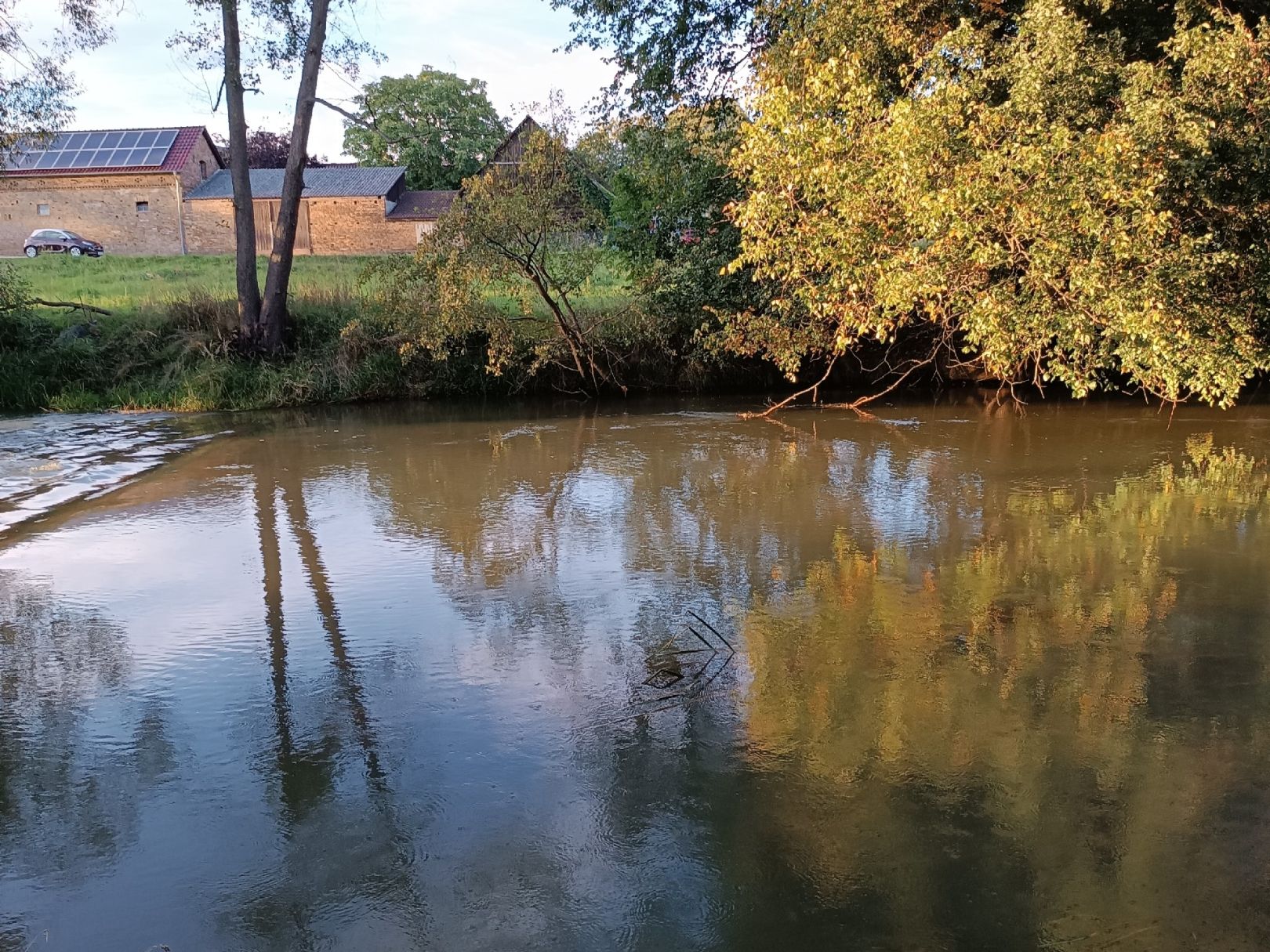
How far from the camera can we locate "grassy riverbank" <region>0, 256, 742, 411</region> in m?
16.2

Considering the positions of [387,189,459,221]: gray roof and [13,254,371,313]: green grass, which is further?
[387,189,459,221]: gray roof

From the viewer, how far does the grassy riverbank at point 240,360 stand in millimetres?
16250

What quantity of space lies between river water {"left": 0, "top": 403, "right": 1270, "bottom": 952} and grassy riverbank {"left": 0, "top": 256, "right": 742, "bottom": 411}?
265 inches

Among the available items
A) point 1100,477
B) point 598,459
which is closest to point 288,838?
point 598,459

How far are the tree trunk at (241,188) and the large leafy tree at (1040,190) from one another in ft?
28.8

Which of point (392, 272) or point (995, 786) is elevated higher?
point (392, 272)

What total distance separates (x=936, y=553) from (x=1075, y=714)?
282 centimetres

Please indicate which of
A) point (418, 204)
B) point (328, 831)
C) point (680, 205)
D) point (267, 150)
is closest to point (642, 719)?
point (328, 831)

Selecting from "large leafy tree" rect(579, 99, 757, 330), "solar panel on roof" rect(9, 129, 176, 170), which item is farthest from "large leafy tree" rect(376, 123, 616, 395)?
"solar panel on roof" rect(9, 129, 176, 170)

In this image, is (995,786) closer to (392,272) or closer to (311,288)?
(392,272)

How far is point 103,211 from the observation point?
125ft

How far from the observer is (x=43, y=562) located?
775 cm

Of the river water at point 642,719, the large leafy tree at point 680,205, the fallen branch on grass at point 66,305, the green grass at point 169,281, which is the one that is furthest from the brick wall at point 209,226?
the river water at point 642,719

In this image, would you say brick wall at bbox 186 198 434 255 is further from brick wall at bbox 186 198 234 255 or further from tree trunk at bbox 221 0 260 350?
tree trunk at bbox 221 0 260 350
